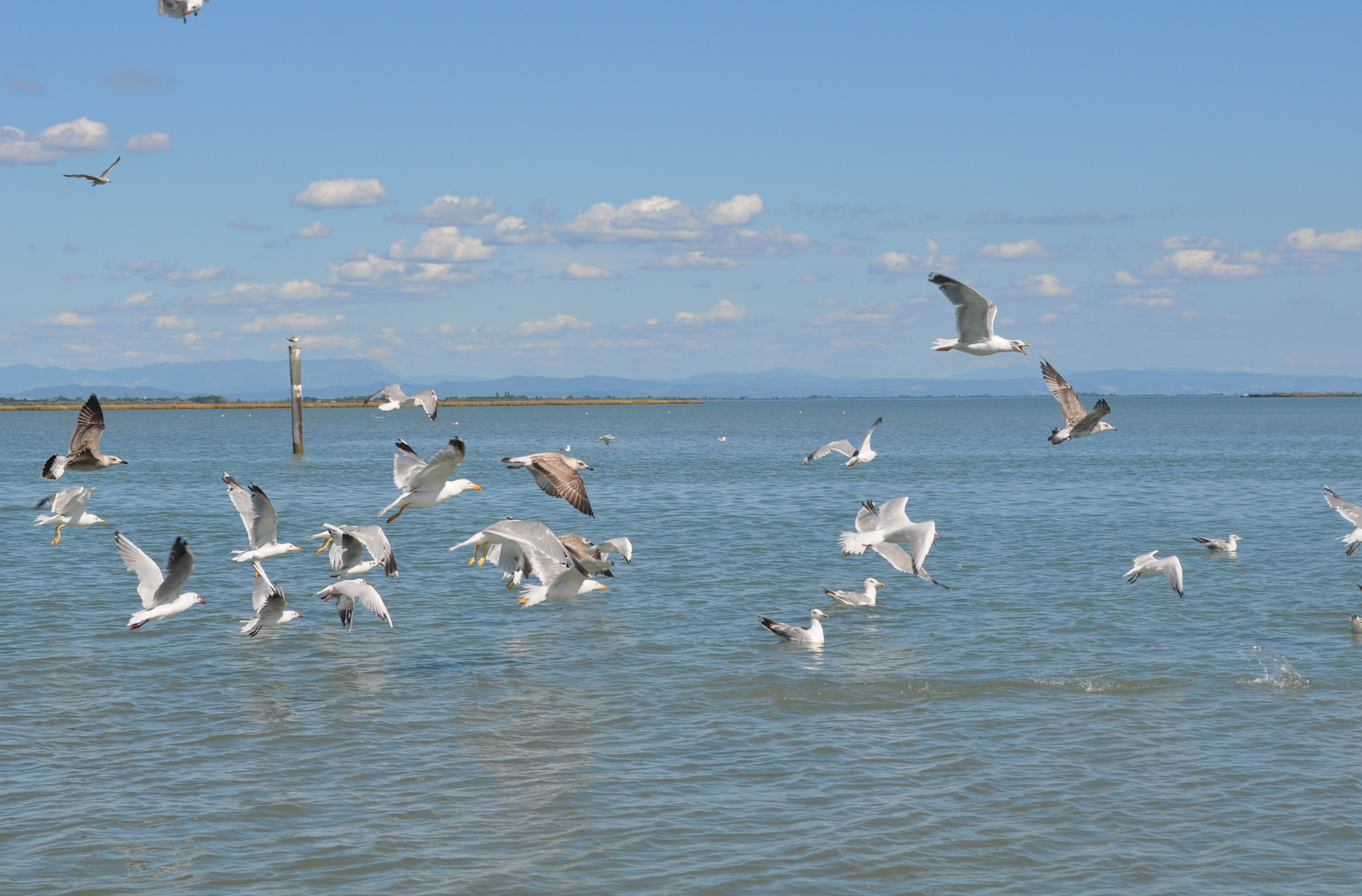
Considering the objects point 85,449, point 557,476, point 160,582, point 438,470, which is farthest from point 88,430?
point 557,476

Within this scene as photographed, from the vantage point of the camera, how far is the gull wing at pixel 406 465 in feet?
46.5

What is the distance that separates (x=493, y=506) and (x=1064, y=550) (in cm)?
1853

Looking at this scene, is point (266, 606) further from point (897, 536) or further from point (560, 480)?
point (897, 536)

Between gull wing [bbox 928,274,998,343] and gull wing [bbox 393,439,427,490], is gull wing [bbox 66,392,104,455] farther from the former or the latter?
gull wing [bbox 928,274,998,343]

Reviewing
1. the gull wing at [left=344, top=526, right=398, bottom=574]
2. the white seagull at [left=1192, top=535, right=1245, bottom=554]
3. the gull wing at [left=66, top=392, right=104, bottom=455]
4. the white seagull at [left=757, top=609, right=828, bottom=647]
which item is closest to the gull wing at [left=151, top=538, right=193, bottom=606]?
the gull wing at [left=344, top=526, right=398, bottom=574]

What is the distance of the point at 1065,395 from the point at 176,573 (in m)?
13.6

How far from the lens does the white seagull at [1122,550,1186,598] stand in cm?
1858

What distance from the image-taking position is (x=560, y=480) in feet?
43.4

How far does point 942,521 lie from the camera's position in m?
32.4

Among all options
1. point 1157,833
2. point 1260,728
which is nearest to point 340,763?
point 1157,833

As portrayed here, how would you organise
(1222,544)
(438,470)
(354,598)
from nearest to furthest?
(438,470) → (354,598) → (1222,544)

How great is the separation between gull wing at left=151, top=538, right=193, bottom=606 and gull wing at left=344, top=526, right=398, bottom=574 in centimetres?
247

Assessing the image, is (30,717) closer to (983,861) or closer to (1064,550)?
(983,861)

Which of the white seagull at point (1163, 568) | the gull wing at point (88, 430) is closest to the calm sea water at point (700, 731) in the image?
the white seagull at point (1163, 568)
